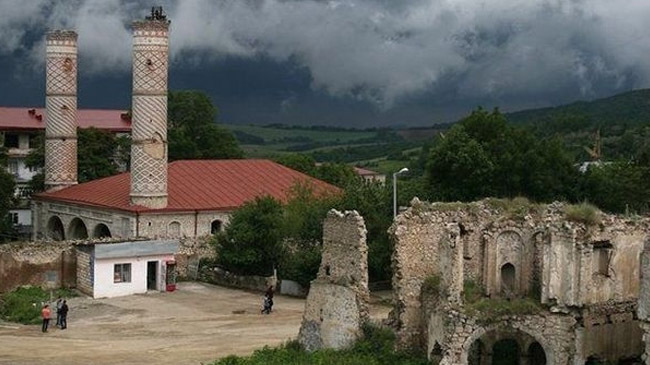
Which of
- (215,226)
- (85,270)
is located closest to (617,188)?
(215,226)

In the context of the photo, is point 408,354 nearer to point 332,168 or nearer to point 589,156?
point 332,168

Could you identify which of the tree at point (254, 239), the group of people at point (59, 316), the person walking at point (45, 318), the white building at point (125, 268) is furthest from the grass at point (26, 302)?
the tree at point (254, 239)

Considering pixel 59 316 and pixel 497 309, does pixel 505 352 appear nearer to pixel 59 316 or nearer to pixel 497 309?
pixel 497 309

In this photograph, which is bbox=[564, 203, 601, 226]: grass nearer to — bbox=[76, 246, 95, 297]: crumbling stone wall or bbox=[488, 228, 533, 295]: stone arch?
bbox=[488, 228, 533, 295]: stone arch

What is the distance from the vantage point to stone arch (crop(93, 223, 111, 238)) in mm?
50116

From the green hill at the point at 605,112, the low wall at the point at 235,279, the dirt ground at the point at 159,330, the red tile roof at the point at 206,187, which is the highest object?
the green hill at the point at 605,112

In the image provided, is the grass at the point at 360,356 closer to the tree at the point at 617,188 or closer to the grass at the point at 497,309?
the grass at the point at 497,309

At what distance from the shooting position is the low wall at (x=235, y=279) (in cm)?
4228

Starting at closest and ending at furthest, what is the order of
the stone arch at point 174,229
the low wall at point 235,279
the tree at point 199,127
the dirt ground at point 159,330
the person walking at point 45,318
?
the dirt ground at point 159,330 < the person walking at point 45,318 < the low wall at point 235,279 < the stone arch at point 174,229 < the tree at point 199,127

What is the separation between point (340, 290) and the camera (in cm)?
2691

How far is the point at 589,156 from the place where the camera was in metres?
86.6

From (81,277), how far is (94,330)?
9.36m

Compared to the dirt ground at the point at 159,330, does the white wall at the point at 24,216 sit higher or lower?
higher

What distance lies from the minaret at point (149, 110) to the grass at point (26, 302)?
765 centimetres
